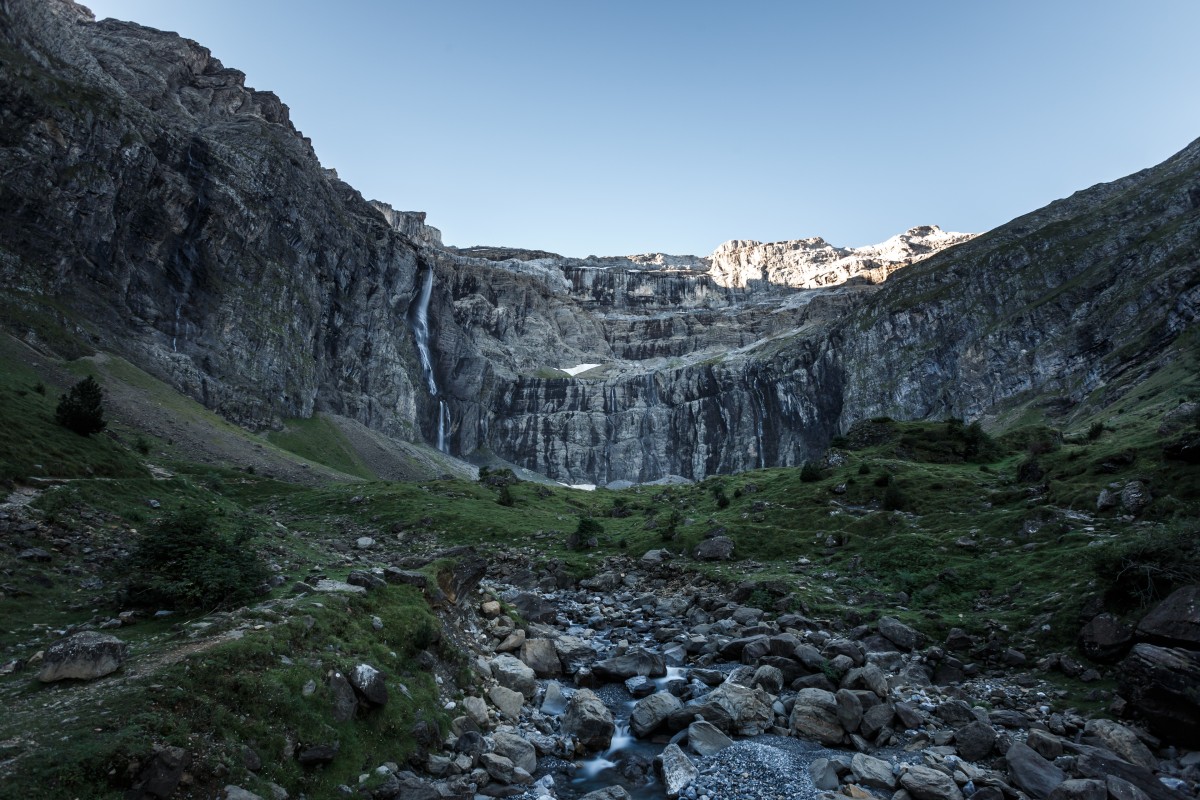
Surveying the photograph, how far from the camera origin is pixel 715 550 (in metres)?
37.8

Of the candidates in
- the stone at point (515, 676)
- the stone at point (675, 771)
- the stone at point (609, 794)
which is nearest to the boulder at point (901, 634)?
the stone at point (675, 771)

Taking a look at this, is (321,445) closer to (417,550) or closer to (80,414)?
(417,550)

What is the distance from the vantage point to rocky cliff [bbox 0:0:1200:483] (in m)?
94.4

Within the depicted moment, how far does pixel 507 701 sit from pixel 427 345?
181068 millimetres

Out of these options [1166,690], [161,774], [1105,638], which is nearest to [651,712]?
[161,774]

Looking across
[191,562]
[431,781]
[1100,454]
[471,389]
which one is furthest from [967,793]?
[471,389]

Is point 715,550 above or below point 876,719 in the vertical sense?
above

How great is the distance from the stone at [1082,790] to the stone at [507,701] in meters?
13.6

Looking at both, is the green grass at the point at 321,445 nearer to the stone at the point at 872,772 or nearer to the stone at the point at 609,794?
the stone at the point at 609,794

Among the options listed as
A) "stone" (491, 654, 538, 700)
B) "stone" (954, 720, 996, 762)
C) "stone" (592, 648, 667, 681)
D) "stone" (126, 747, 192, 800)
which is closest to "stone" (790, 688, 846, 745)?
"stone" (954, 720, 996, 762)

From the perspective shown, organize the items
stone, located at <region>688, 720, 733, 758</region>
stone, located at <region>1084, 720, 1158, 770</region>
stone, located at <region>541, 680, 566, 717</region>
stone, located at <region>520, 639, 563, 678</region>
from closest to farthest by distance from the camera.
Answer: stone, located at <region>1084, 720, 1158, 770</region> → stone, located at <region>688, 720, 733, 758</region> → stone, located at <region>541, 680, 566, 717</region> → stone, located at <region>520, 639, 563, 678</region>

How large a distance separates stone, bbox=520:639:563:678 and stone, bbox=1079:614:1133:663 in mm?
17631

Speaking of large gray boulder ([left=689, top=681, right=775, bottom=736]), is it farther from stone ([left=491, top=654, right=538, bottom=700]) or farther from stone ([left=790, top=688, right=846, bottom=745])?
stone ([left=491, top=654, right=538, bottom=700])

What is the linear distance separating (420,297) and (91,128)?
93235 mm
